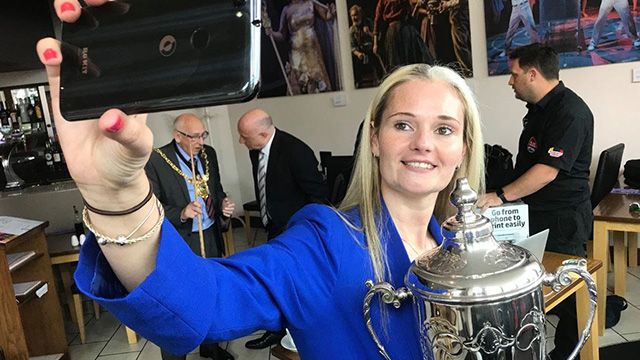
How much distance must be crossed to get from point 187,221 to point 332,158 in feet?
5.96

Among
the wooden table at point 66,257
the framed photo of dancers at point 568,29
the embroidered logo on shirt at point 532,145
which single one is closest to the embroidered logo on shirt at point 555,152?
the embroidered logo on shirt at point 532,145

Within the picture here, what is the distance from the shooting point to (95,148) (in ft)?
1.96

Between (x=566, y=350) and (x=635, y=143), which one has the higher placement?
(x=635, y=143)

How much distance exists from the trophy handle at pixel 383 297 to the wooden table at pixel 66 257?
100 inches

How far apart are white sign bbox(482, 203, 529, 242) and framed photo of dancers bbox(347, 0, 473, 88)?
235 cm

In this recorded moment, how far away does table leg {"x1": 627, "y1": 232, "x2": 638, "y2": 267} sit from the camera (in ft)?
12.6

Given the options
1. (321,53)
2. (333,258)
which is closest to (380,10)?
(321,53)

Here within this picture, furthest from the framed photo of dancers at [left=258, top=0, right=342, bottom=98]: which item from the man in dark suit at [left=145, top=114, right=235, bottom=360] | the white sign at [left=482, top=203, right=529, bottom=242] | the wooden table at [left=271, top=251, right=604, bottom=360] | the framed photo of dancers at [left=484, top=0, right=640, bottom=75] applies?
the white sign at [left=482, top=203, right=529, bottom=242]

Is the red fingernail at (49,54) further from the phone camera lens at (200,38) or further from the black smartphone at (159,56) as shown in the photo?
the phone camera lens at (200,38)

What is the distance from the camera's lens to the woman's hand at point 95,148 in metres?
0.57

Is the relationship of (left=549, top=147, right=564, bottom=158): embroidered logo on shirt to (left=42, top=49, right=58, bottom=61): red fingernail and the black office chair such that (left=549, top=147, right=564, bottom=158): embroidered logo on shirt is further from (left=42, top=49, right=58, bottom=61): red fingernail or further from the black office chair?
(left=42, top=49, right=58, bottom=61): red fingernail

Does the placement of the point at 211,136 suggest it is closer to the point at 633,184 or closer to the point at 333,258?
the point at 633,184

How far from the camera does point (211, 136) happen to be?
6.02 meters

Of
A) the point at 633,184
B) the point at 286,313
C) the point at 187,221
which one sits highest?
the point at 286,313
